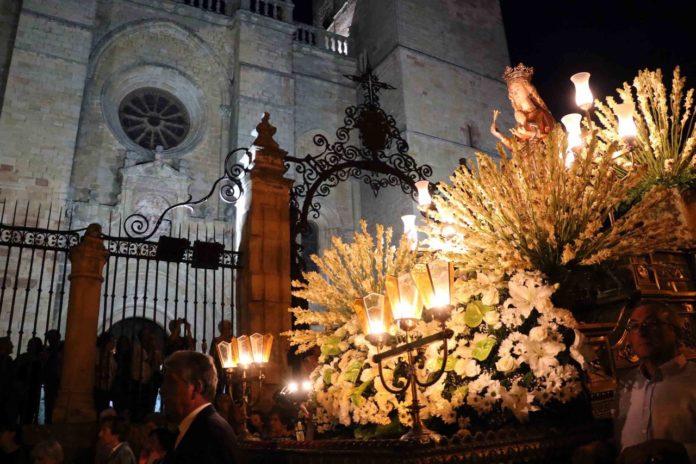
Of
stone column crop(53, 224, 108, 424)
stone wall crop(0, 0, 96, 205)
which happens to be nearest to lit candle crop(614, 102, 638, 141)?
stone column crop(53, 224, 108, 424)

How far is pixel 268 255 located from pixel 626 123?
4.56 m

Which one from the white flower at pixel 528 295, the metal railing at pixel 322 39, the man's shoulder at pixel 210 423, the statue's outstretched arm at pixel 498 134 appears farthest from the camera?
the metal railing at pixel 322 39

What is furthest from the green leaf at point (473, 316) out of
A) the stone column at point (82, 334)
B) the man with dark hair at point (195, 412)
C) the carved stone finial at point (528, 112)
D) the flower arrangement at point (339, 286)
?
the stone column at point (82, 334)

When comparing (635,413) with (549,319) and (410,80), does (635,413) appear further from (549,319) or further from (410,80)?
(410,80)

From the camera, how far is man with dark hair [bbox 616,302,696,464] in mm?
2146

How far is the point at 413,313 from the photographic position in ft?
8.63

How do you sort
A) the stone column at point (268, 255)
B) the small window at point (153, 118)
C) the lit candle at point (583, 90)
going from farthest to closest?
the small window at point (153, 118)
the stone column at point (268, 255)
the lit candle at point (583, 90)

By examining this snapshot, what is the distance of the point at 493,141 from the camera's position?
18094 mm

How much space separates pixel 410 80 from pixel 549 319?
594 inches

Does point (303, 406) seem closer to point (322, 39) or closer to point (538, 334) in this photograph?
point (538, 334)

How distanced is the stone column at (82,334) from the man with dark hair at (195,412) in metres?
3.98

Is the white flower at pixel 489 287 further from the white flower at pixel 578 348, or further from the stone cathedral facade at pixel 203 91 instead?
the stone cathedral facade at pixel 203 91

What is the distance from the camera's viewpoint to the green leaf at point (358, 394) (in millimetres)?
3032

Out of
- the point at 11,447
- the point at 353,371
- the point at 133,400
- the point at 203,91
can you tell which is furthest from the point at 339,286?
the point at 203,91
